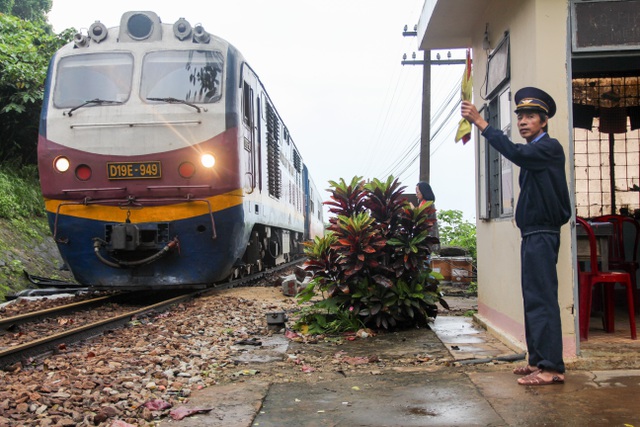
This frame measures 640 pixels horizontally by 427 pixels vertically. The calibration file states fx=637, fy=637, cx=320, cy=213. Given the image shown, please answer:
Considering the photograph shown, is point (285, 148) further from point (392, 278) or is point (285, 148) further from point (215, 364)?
point (215, 364)

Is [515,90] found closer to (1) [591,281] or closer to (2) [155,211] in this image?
(1) [591,281]

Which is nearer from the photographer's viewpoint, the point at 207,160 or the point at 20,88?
the point at 207,160

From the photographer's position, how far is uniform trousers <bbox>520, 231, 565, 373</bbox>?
13.0ft

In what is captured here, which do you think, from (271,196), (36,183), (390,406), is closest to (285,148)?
(271,196)

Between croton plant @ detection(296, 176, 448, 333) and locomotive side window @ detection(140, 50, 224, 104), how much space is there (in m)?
2.91

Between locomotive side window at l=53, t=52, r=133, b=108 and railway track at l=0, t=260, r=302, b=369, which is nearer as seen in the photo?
railway track at l=0, t=260, r=302, b=369

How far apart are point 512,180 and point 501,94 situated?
0.93 m

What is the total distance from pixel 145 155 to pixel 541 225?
216 inches

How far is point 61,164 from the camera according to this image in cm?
814

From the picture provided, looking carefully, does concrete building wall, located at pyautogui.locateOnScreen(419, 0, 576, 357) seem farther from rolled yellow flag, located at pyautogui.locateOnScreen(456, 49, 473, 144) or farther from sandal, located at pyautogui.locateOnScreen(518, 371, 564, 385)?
sandal, located at pyautogui.locateOnScreen(518, 371, 564, 385)

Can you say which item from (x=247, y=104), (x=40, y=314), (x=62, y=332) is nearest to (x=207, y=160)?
(x=247, y=104)

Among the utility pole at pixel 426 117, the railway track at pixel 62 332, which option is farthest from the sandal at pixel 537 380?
the utility pole at pixel 426 117

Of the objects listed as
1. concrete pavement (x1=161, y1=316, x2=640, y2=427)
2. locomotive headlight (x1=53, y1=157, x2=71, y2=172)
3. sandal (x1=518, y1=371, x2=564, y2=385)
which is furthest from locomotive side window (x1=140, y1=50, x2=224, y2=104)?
sandal (x1=518, y1=371, x2=564, y2=385)

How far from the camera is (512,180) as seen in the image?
506 cm
